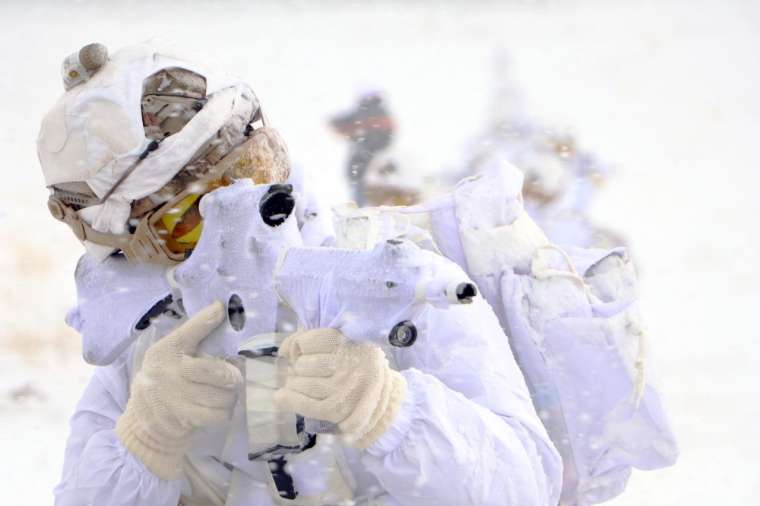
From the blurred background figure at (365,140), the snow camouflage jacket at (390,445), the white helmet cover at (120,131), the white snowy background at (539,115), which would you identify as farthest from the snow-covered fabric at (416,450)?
the blurred background figure at (365,140)

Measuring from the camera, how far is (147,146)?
140cm

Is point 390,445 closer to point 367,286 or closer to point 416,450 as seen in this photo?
point 416,450

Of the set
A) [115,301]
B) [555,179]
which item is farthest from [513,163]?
[115,301]

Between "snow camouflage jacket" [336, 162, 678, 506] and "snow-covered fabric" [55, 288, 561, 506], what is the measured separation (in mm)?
110

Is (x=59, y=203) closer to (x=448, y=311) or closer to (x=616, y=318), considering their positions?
(x=448, y=311)

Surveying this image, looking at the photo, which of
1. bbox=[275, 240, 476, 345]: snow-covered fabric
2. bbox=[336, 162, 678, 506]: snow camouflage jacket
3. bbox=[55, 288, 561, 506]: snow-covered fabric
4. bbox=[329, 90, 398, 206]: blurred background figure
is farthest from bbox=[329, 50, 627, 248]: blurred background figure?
bbox=[275, 240, 476, 345]: snow-covered fabric

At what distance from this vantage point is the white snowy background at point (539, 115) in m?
2.82

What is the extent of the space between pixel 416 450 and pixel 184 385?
315 millimetres

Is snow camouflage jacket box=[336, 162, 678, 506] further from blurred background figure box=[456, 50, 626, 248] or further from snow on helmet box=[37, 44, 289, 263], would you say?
snow on helmet box=[37, 44, 289, 263]

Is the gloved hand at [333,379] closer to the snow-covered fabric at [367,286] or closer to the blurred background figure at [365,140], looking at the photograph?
the snow-covered fabric at [367,286]

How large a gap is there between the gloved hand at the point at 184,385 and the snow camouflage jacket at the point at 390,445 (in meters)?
0.10

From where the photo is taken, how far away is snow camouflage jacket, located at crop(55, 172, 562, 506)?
137 centimetres

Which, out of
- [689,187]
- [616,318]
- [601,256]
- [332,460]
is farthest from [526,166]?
[689,187]

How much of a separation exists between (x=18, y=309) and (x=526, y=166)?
148 centimetres
